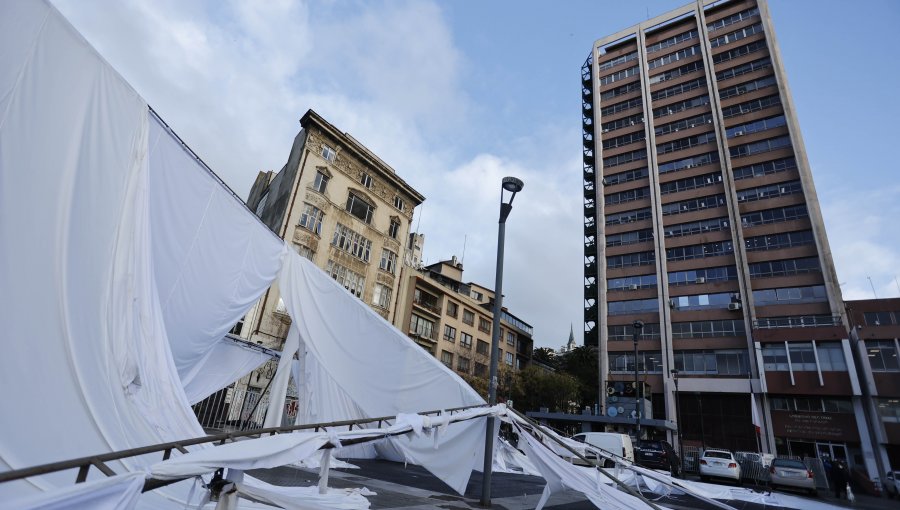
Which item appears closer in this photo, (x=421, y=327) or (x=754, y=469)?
(x=754, y=469)

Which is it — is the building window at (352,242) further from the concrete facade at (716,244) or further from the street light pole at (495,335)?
the concrete facade at (716,244)

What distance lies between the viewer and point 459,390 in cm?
945

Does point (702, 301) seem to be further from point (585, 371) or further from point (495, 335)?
point (495, 335)

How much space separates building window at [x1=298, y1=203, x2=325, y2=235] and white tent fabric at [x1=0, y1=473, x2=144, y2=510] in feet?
85.4

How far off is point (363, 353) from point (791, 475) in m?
20.0

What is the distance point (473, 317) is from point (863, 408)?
107 feet

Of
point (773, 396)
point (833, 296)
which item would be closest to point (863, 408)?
point (773, 396)

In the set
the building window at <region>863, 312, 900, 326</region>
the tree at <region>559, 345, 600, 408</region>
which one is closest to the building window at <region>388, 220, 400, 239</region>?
the tree at <region>559, 345, 600, 408</region>

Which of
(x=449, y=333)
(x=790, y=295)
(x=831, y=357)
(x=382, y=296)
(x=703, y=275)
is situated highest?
(x=703, y=275)

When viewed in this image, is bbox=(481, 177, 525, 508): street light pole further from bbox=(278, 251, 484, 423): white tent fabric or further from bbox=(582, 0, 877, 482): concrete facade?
bbox=(582, 0, 877, 482): concrete facade

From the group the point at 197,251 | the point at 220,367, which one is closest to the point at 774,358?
the point at 220,367

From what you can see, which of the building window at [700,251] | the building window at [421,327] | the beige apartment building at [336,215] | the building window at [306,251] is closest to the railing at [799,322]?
the building window at [700,251]

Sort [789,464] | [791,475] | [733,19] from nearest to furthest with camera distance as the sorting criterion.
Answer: [791,475] < [789,464] < [733,19]

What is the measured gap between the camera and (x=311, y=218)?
1124 inches
